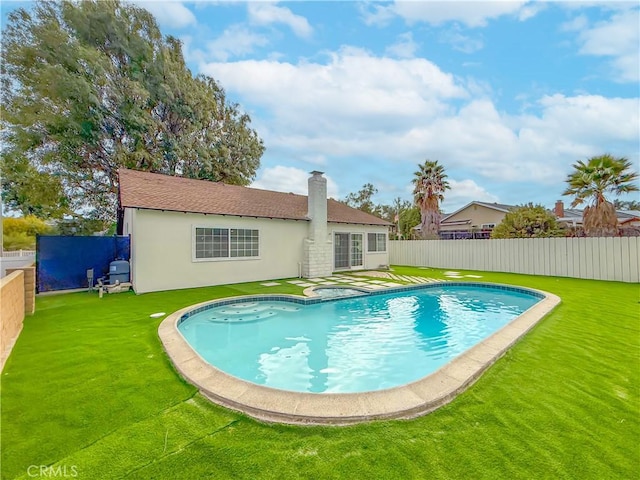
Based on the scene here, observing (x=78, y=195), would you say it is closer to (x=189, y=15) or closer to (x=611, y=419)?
(x=189, y=15)

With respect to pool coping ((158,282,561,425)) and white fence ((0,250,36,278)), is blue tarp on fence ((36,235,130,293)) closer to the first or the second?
white fence ((0,250,36,278))

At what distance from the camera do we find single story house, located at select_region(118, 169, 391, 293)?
10.8 m

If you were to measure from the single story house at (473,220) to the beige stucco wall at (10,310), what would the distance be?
30.2m

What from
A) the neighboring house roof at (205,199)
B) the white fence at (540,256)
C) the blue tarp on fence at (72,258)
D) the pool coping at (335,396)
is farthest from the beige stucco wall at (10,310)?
the white fence at (540,256)

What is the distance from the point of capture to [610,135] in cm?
1506

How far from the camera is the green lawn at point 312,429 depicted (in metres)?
2.43

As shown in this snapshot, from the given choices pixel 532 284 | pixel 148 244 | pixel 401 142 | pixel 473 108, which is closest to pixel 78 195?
pixel 148 244

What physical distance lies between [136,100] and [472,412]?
23.2 meters

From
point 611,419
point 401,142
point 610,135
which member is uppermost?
point 401,142

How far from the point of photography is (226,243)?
497 inches

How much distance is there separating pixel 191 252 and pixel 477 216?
2955 centimetres

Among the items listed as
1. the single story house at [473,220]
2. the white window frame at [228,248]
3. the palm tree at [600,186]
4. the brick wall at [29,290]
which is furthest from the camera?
the single story house at [473,220]

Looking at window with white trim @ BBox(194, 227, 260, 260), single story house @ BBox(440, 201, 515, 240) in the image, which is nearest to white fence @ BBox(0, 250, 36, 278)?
window with white trim @ BBox(194, 227, 260, 260)

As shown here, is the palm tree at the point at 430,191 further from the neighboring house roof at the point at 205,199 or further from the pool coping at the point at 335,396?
the pool coping at the point at 335,396
